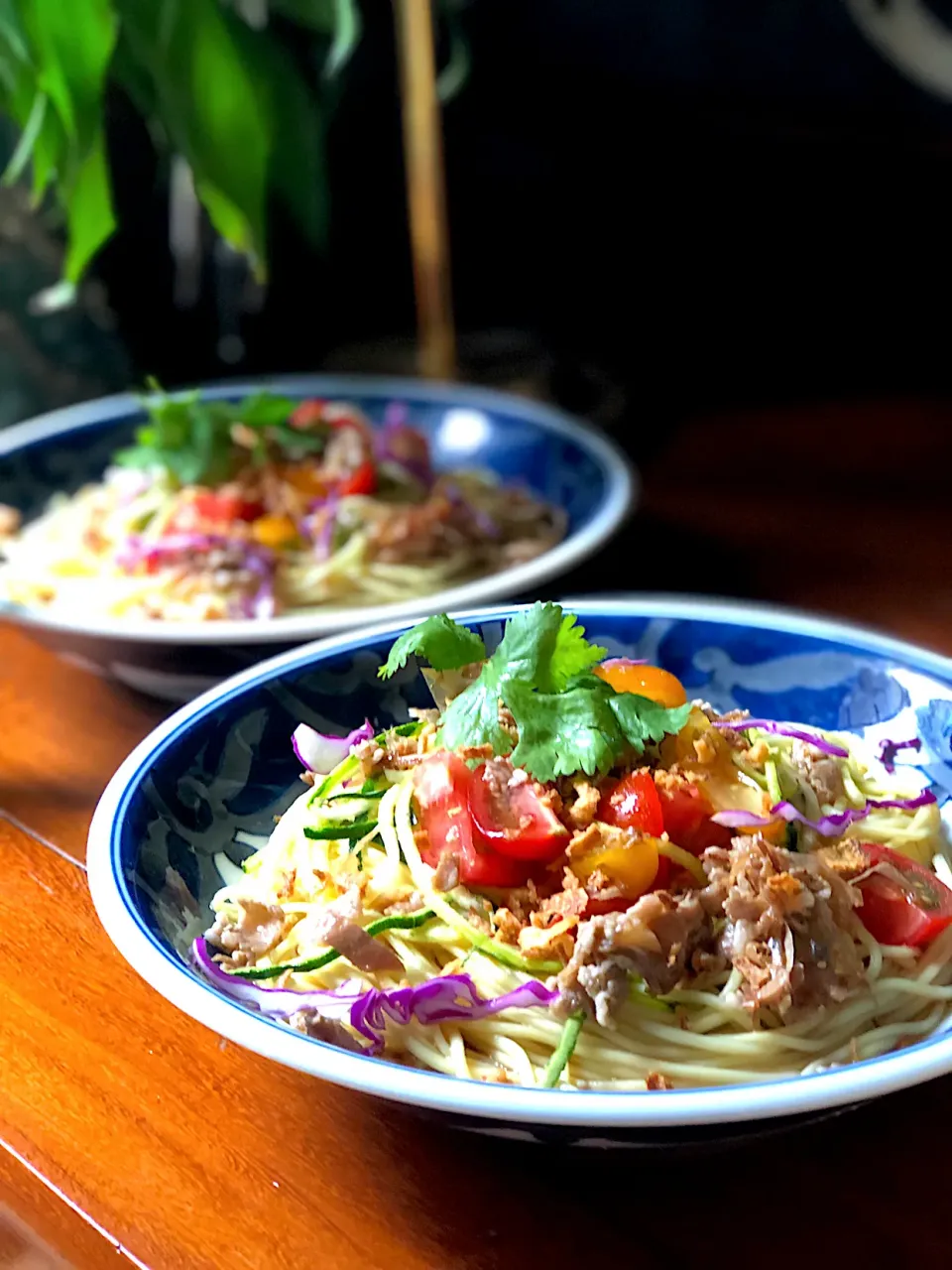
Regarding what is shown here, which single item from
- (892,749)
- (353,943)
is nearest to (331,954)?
(353,943)

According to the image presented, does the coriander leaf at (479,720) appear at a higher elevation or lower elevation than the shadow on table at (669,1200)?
higher

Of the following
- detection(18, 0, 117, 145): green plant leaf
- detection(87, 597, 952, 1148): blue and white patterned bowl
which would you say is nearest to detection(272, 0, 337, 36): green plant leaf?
detection(18, 0, 117, 145): green plant leaf

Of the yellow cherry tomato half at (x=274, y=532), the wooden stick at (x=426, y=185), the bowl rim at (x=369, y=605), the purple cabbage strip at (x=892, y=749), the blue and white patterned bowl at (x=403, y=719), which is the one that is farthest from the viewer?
the wooden stick at (x=426, y=185)

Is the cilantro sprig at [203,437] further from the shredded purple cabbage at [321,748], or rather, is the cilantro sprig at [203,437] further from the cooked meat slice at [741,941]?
the cooked meat slice at [741,941]

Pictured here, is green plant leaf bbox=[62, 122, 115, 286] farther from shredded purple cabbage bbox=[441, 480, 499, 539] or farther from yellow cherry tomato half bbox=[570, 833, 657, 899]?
yellow cherry tomato half bbox=[570, 833, 657, 899]

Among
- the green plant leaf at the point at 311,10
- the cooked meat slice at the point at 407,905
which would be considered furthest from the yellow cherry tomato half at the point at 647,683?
the green plant leaf at the point at 311,10

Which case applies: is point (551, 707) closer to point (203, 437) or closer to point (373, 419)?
point (203, 437)
